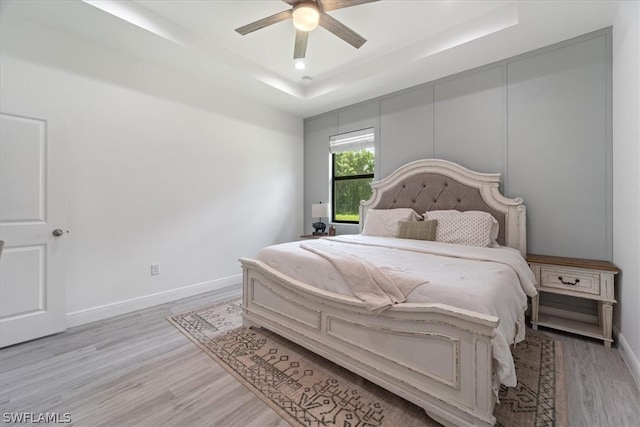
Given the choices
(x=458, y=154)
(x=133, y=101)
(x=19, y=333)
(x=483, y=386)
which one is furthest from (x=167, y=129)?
(x=483, y=386)

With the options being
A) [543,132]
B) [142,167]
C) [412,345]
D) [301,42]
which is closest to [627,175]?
[543,132]

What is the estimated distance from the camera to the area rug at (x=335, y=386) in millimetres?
1425

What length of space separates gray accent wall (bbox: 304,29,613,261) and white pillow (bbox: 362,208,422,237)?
0.83m

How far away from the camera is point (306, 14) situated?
206cm

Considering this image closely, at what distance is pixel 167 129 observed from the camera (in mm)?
3127

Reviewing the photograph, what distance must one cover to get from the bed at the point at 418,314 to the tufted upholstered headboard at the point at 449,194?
0.02 meters

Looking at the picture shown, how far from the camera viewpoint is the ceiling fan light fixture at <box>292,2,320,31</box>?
203cm

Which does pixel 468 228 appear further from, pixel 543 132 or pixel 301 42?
pixel 301 42

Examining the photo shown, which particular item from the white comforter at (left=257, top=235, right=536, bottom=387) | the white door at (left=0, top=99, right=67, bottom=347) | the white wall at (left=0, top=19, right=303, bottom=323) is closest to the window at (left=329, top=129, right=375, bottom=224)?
the white wall at (left=0, top=19, right=303, bottom=323)

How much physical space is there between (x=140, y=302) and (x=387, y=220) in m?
2.88

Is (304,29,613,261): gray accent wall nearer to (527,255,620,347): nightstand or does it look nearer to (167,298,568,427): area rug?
(527,255,620,347): nightstand

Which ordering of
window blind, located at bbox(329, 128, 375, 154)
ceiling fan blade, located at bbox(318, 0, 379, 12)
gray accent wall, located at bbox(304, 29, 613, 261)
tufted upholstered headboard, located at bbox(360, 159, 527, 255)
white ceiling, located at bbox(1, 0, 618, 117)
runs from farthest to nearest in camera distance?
window blind, located at bbox(329, 128, 375, 154) → tufted upholstered headboard, located at bbox(360, 159, 527, 255) → gray accent wall, located at bbox(304, 29, 613, 261) → white ceiling, located at bbox(1, 0, 618, 117) → ceiling fan blade, located at bbox(318, 0, 379, 12)

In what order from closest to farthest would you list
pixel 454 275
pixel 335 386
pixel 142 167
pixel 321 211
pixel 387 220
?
pixel 454 275 → pixel 335 386 → pixel 142 167 → pixel 387 220 → pixel 321 211

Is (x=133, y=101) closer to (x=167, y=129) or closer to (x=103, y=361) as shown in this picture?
(x=167, y=129)
